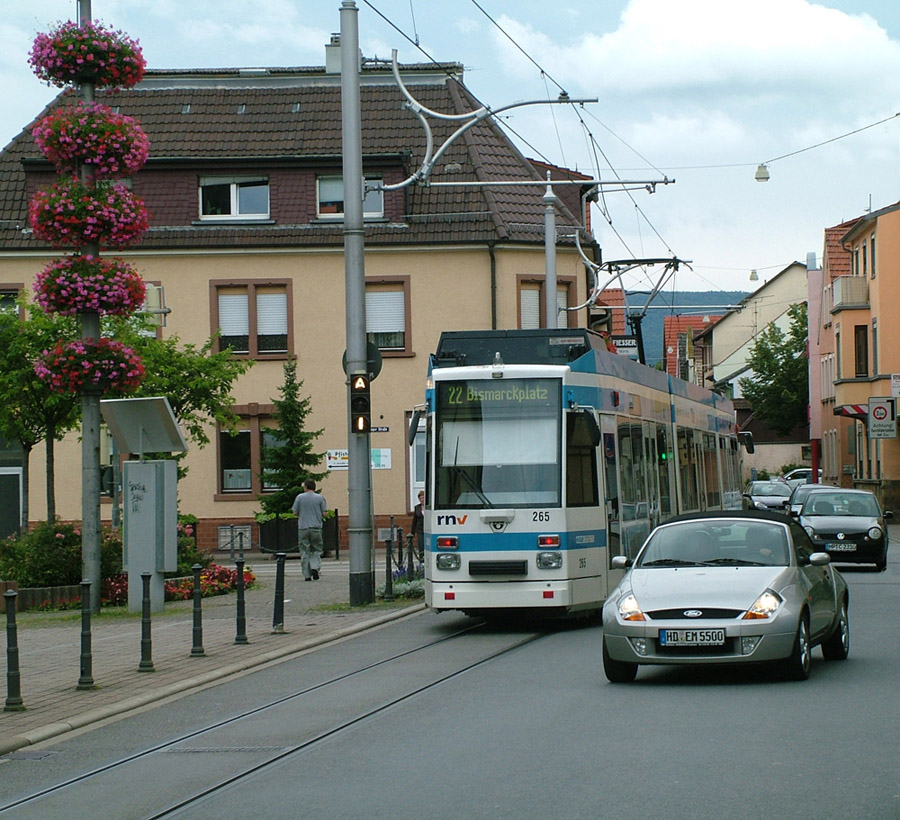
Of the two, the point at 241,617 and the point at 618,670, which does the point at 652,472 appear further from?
the point at 618,670

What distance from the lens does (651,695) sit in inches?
463

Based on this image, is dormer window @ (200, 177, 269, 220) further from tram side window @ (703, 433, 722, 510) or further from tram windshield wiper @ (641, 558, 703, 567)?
tram windshield wiper @ (641, 558, 703, 567)

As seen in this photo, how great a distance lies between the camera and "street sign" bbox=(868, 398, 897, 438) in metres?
45.6

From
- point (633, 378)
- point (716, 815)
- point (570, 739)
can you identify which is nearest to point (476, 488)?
point (633, 378)

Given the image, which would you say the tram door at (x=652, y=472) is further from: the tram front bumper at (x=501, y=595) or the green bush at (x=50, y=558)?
the green bush at (x=50, y=558)

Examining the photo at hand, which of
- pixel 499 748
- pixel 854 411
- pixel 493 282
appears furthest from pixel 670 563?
pixel 854 411

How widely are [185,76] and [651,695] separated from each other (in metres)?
38.0

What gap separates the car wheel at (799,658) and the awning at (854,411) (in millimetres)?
47570

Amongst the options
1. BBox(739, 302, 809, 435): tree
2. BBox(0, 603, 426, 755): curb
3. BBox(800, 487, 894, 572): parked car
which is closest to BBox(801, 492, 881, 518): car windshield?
BBox(800, 487, 894, 572): parked car

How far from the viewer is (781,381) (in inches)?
3514

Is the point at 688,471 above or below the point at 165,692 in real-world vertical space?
above

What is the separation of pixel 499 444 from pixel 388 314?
2378 cm

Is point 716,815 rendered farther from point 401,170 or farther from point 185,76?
point 185,76

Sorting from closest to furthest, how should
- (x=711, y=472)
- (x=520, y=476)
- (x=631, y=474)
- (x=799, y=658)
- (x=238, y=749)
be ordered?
1. (x=238, y=749)
2. (x=799, y=658)
3. (x=520, y=476)
4. (x=631, y=474)
5. (x=711, y=472)
